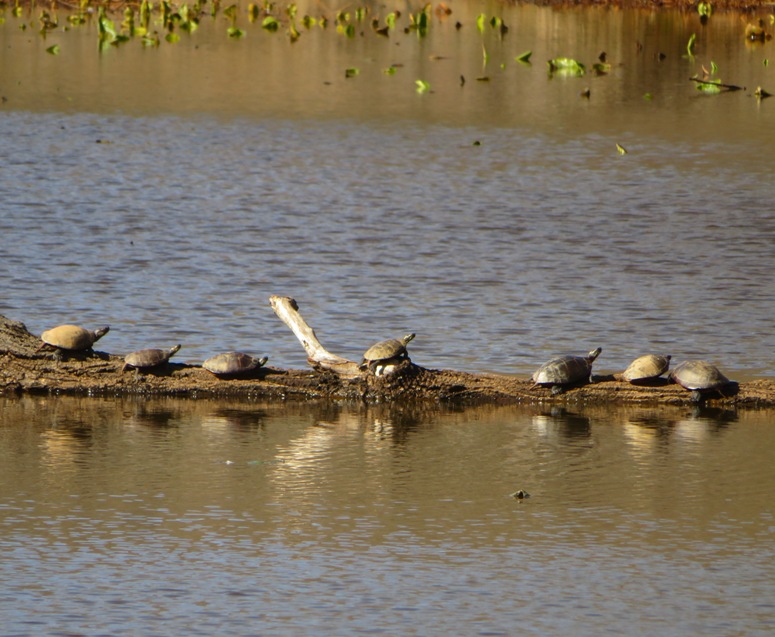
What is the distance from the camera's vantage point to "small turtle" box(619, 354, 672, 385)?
29.6ft

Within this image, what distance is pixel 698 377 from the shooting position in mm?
8844

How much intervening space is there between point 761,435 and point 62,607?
438 centimetres

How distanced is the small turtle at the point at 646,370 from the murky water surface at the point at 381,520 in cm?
26

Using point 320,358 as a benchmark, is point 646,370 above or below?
below

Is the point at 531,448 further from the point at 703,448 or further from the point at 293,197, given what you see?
the point at 293,197

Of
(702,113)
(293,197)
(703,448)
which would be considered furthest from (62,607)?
(702,113)

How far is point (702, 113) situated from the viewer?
25812 mm

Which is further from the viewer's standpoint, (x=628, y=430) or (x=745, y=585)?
(x=628, y=430)

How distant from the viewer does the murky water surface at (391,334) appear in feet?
18.5

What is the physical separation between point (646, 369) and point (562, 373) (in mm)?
559

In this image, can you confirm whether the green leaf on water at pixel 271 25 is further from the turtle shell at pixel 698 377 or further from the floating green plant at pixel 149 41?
the turtle shell at pixel 698 377

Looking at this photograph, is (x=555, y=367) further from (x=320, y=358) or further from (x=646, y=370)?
(x=320, y=358)

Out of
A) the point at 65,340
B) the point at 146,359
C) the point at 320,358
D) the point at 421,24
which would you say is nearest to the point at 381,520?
the point at 320,358

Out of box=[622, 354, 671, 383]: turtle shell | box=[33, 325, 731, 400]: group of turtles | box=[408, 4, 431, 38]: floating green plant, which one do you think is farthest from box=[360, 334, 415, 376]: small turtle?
box=[408, 4, 431, 38]: floating green plant
